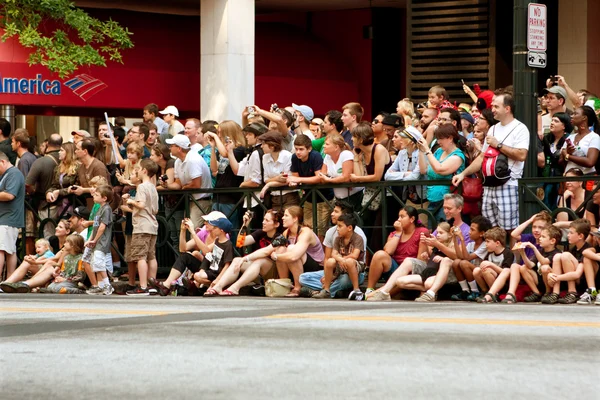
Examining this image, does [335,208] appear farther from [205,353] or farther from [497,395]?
[497,395]

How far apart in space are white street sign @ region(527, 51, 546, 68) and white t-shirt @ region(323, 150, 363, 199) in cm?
261

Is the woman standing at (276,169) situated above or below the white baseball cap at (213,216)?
above

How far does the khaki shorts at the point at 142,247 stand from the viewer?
53.2 feet

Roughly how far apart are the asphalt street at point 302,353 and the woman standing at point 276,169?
4.20m

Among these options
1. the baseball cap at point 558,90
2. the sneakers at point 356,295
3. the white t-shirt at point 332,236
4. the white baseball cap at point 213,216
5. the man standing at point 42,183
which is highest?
the baseball cap at point 558,90

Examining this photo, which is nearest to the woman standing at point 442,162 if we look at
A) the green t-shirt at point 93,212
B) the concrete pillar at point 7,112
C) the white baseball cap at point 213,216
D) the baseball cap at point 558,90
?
the baseball cap at point 558,90

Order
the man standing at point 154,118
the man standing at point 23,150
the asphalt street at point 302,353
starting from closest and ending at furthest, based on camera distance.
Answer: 1. the asphalt street at point 302,353
2. the man standing at point 23,150
3. the man standing at point 154,118

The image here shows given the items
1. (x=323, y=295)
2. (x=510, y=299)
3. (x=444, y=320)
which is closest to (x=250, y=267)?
(x=323, y=295)

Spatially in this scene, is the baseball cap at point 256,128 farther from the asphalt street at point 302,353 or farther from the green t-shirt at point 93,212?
the asphalt street at point 302,353

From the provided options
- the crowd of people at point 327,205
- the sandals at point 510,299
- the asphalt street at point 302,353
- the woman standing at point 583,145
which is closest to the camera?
the asphalt street at point 302,353

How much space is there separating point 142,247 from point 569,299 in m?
5.82

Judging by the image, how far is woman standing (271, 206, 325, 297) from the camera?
15.1 m

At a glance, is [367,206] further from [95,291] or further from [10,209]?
[10,209]

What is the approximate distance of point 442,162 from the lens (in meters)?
14.6
